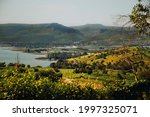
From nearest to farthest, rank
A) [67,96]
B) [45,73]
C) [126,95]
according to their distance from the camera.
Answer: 1. [67,96]
2. [126,95]
3. [45,73]

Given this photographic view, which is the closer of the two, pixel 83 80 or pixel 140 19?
pixel 140 19

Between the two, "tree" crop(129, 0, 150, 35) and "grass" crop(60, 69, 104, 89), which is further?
"grass" crop(60, 69, 104, 89)

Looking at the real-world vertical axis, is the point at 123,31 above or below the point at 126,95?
above

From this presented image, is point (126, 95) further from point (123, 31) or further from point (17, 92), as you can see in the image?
point (17, 92)

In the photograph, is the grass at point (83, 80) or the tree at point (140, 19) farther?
the grass at point (83, 80)

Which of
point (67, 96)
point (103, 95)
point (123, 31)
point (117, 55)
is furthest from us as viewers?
point (117, 55)

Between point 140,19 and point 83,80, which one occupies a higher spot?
point 140,19

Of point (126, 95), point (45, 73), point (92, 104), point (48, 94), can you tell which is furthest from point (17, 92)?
point (45, 73)

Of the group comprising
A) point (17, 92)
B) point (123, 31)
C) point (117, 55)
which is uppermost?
point (123, 31)

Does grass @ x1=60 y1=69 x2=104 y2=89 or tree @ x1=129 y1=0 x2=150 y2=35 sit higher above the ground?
tree @ x1=129 y1=0 x2=150 y2=35

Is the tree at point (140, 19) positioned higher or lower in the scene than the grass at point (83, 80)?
higher

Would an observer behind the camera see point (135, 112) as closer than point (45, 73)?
Yes
